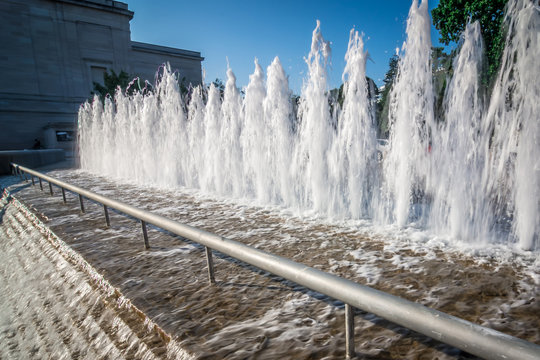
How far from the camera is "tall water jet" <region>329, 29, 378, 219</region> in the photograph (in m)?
5.12

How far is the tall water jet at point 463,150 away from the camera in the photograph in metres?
3.77

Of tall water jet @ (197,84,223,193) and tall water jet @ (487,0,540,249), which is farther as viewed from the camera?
tall water jet @ (197,84,223,193)

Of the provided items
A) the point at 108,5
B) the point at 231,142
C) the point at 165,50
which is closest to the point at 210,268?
the point at 231,142

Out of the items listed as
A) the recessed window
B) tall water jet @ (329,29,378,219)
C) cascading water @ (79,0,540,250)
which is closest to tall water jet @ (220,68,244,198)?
cascading water @ (79,0,540,250)

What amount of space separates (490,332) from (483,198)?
11.2 feet

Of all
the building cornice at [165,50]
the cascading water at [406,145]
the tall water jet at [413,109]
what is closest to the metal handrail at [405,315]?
the cascading water at [406,145]

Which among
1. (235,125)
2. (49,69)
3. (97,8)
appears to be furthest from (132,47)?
(235,125)

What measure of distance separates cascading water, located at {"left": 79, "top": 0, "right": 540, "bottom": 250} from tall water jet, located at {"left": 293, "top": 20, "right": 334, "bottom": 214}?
21 mm

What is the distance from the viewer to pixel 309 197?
238 inches

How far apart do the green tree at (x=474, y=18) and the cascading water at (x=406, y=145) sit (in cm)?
1175

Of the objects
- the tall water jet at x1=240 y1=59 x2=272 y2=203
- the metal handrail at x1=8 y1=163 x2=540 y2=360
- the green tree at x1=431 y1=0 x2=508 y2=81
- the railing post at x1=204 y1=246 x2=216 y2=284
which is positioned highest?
the green tree at x1=431 y1=0 x2=508 y2=81

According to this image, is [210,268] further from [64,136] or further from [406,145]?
[64,136]

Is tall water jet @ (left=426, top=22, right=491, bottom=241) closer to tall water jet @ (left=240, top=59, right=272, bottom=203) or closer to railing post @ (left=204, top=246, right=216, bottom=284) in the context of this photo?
railing post @ (left=204, top=246, right=216, bottom=284)

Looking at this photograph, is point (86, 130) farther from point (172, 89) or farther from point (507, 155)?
point (507, 155)
